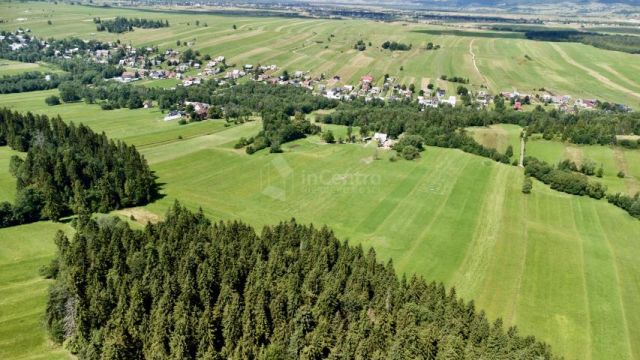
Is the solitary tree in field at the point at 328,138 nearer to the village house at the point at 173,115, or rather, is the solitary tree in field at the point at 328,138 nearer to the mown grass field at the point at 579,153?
the mown grass field at the point at 579,153

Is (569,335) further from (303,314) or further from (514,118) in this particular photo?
(514,118)

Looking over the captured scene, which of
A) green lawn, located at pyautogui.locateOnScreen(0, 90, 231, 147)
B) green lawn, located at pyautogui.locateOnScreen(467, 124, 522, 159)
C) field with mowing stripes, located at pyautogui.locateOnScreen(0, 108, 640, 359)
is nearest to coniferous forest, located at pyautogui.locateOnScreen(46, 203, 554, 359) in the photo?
field with mowing stripes, located at pyautogui.locateOnScreen(0, 108, 640, 359)

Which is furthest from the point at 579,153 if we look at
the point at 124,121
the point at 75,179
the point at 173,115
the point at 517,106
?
the point at 124,121

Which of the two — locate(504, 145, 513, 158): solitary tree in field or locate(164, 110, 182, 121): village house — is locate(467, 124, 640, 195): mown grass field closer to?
locate(504, 145, 513, 158): solitary tree in field

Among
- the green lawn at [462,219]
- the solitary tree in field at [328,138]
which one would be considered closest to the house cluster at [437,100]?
the green lawn at [462,219]

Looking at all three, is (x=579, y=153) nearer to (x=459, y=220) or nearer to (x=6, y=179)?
(x=459, y=220)

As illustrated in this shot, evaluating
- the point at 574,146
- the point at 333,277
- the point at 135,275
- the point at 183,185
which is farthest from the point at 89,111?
the point at 574,146
